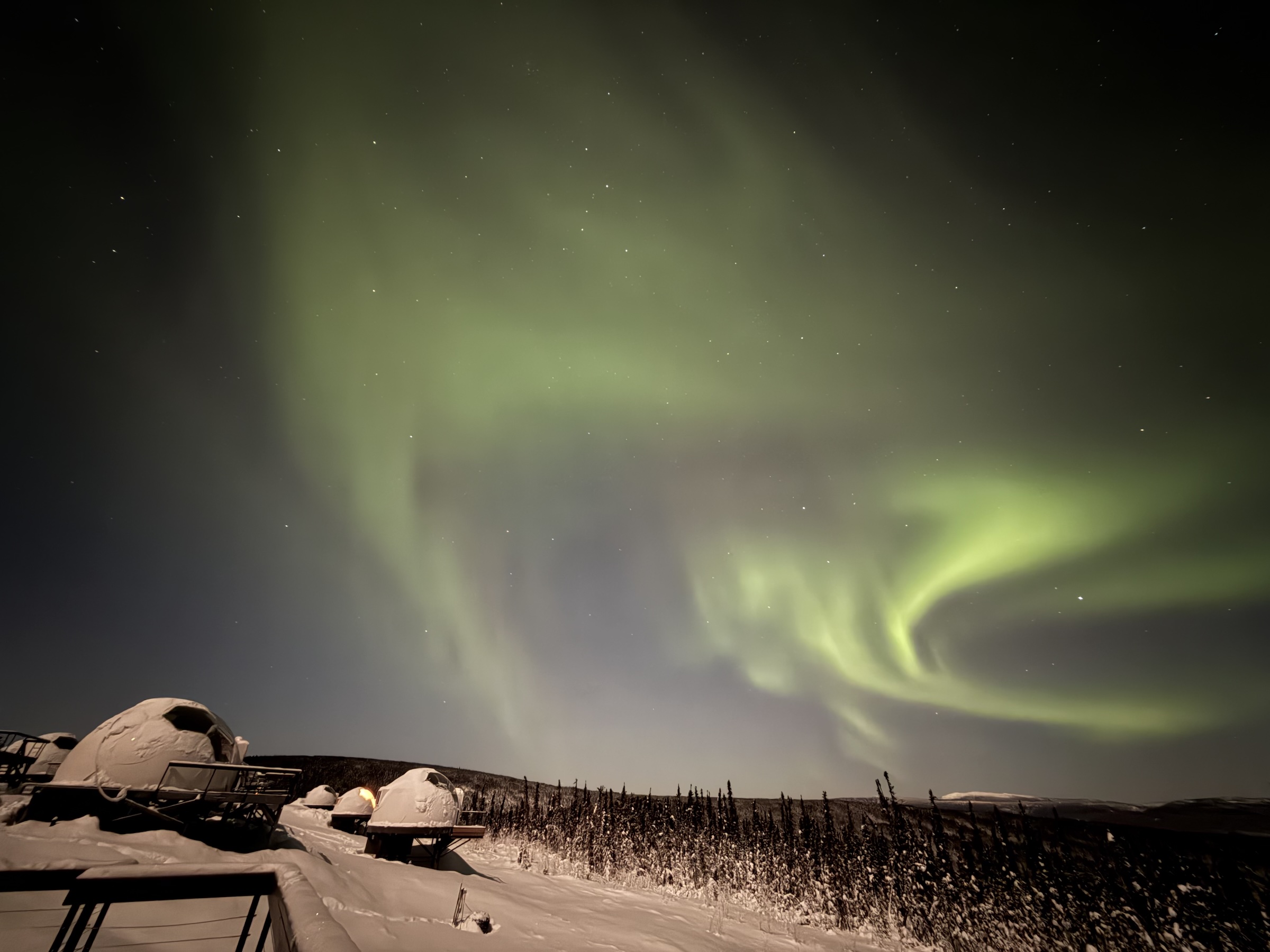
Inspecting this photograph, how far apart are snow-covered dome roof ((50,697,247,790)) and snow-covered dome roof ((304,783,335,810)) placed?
83.8 ft

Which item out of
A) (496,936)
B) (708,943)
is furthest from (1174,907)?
(496,936)

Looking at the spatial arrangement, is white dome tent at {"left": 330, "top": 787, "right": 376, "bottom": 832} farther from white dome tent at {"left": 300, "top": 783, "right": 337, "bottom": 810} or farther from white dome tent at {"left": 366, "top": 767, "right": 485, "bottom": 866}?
white dome tent at {"left": 300, "top": 783, "right": 337, "bottom": 810}

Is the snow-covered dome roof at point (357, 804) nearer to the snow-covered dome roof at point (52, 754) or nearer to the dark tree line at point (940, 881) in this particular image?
the dark tree line at point (940, 881)

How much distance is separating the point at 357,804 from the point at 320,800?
41.1 feet

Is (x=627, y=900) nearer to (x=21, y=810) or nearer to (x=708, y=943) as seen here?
(x=708, y=943)

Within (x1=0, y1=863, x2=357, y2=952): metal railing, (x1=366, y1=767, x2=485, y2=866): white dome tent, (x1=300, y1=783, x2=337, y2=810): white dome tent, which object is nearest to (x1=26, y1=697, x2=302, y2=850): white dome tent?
(x1=366, y1=767, x2=485, y2=866): white dome tent

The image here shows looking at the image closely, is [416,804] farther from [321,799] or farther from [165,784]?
[321,799]

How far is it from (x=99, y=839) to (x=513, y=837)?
90.9 ft

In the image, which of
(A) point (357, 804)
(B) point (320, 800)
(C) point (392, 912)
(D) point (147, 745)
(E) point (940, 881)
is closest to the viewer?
(C) point (392, 912)

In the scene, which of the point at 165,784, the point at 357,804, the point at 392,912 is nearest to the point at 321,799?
the point at 357,804

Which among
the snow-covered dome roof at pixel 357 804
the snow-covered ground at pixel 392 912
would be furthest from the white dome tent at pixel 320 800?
the snow-covered ground at pixel 392 912

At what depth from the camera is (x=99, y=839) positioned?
1028cm

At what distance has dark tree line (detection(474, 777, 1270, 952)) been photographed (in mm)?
13375

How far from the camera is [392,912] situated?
10.3m
